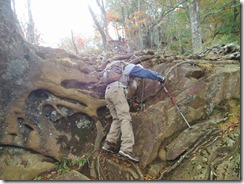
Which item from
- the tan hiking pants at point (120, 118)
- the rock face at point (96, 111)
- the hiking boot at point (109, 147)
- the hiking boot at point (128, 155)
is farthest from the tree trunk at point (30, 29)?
the hiking boot at point (128, 155)

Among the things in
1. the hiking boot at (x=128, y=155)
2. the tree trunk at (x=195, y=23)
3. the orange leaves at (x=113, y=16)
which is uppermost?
the orange leaves at (x=113, y=16)

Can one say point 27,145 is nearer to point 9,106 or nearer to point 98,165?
point 9,106

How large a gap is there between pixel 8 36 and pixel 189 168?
201 inches

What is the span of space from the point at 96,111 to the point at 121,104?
3.79 feet

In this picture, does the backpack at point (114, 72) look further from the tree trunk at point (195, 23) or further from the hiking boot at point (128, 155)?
the tree trunk at point (195, 23)

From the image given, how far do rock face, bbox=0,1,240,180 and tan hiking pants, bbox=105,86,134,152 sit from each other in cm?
39

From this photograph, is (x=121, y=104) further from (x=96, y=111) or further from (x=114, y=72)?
(x=96, y=111)

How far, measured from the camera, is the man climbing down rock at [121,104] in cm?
559

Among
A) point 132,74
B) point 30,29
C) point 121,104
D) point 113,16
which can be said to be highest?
point 113,16

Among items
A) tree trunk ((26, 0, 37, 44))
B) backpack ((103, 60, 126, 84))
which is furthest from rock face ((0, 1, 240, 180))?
tree trunk ((26, 0, 37, 44))

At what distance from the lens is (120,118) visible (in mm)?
5742

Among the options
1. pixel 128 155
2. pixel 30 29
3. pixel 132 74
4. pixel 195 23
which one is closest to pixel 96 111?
pixel 132 74

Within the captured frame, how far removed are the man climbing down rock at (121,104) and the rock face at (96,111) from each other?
13.3 inches

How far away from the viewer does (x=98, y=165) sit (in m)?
5.68
